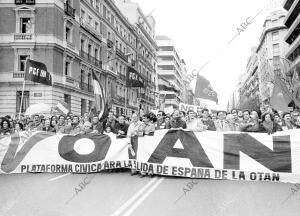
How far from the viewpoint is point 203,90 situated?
13.0 meters

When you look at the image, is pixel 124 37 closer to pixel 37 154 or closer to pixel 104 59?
pixel 104 59

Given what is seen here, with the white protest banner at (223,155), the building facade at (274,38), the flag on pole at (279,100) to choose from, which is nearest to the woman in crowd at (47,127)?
the white protest banner at (223,155)

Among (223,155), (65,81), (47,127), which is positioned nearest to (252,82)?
(65,81)

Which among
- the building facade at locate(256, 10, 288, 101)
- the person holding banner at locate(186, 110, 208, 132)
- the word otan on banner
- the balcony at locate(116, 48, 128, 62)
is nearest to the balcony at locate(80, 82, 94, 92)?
the balcony at locate(116, 48, 128, 62)

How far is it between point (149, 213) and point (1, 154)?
606 cm

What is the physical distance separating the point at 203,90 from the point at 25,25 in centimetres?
2293

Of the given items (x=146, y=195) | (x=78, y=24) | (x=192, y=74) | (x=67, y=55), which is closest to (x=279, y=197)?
(x=146, y=195)

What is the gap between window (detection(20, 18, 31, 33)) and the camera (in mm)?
30875

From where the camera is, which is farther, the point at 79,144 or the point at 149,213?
the point at 79,144

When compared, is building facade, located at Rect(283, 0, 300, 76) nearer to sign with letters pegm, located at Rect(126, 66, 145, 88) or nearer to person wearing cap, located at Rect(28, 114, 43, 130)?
sign with letters pegm, located at Rect(126, 66, 145, 88)

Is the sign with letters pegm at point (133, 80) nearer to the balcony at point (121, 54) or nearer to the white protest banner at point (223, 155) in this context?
the white protest banner at point (223, 155)

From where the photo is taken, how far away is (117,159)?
9.19 m

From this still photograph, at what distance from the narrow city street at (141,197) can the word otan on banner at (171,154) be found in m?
0.39

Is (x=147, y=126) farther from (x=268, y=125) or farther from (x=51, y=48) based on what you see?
(x=51, y=48)
